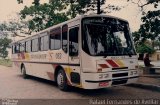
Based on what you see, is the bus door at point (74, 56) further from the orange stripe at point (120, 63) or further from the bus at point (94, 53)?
the orange stripe at point (120, 63)

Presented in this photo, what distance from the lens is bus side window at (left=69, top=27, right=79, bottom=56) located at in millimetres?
9480

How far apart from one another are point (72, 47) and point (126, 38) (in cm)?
226

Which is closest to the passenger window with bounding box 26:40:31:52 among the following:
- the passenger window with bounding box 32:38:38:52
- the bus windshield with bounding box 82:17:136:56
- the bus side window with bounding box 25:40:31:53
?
the bus side window with bounding box 25:40:31:53

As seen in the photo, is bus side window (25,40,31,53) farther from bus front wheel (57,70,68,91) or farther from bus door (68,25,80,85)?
bus door (68,25,80,85)

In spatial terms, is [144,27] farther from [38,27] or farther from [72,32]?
[38,27]

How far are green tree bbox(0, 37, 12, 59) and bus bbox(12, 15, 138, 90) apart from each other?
5836cm

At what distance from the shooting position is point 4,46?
234ft

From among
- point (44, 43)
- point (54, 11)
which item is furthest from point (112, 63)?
point (54, 11)

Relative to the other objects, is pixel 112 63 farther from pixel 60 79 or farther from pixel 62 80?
pixel 60 79

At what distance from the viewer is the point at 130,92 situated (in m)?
10.1

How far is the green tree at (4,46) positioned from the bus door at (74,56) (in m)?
59.4

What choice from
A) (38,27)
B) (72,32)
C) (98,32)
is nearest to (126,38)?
(98,32)

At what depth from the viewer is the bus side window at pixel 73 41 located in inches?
373

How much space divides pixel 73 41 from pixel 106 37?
4.34 feet
